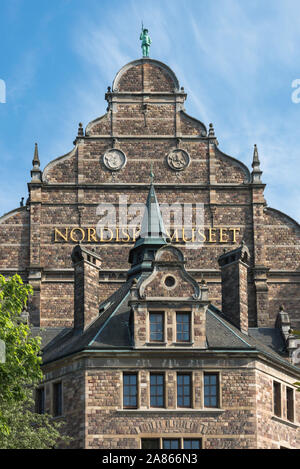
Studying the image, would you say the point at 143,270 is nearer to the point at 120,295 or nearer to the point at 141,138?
the point at 120,295

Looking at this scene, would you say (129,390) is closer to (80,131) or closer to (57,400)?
(57,400)

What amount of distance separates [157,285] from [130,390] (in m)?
4.83

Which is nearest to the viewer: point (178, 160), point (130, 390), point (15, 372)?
point (15, 372)

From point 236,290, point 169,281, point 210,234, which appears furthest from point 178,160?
point 169,281

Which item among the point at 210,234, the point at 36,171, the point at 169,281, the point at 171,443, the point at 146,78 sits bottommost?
the point at 171,443

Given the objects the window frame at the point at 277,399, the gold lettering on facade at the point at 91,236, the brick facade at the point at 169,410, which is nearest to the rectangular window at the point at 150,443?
the brick facade at the point at 169,410

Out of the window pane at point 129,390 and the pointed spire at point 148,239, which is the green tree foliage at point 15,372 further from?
the pointed spire at point 148,239

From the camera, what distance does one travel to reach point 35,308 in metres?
67.7

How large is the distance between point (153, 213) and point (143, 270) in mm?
4258

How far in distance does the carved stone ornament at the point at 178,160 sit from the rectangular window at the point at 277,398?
18046mm

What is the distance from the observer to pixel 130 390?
178 ft

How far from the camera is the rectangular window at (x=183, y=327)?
5534 centimetres

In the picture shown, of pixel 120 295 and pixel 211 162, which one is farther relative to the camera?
pixel 211 162

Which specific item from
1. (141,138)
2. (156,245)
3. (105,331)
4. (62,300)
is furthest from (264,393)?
(141,138)
